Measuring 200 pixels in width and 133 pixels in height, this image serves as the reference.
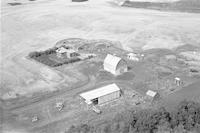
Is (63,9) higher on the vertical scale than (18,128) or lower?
higher

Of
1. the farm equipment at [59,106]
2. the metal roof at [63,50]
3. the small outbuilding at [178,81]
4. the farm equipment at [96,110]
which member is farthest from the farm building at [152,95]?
the metal roof at [63,50]

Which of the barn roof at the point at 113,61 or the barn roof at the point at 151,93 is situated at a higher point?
the barn roof at the point at 113,61

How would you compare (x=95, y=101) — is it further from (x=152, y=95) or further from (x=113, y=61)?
(x=113, y=61)

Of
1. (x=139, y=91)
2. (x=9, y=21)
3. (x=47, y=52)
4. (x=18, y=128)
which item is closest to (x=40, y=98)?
(x=18, y=128)

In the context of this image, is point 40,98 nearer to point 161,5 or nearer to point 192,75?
point 192,75

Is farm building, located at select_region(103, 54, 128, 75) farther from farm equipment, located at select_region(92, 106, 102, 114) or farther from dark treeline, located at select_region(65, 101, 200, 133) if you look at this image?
dark treeline, located at select_region(65, 101, 200, 133)

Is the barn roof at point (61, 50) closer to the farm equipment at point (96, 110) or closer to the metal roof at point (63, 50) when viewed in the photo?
the metal roof at point (63, 50)
